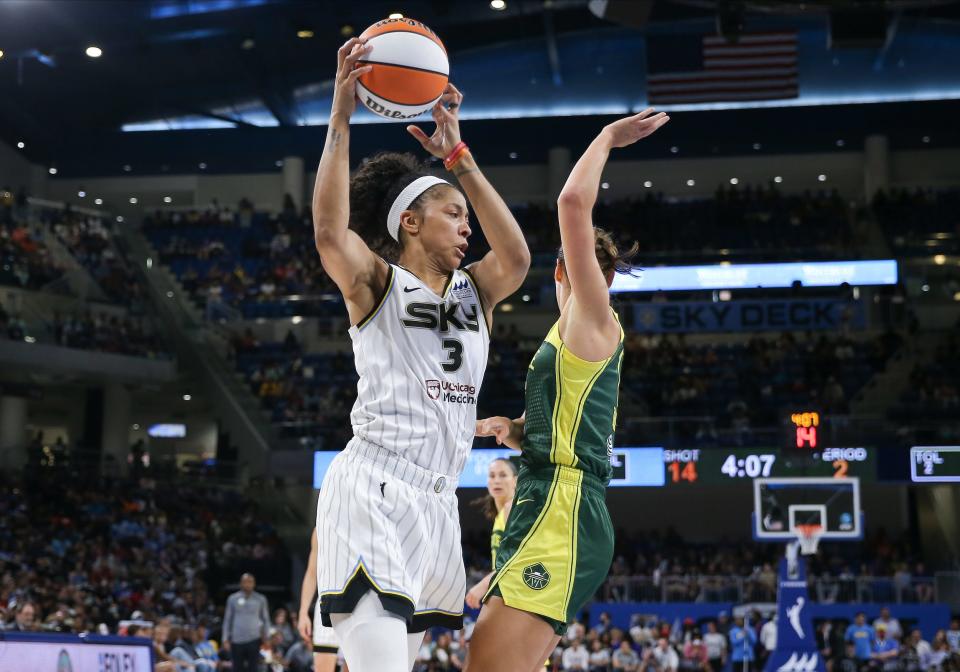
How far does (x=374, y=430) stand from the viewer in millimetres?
3697

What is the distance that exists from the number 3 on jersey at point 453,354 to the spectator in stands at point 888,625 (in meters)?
16.7

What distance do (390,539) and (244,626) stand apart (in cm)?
1133

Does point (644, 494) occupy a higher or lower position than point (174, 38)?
lower

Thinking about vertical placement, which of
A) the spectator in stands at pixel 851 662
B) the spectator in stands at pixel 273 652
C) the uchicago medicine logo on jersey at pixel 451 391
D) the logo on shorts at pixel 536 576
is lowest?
the spectator in stands at pixel 851 662

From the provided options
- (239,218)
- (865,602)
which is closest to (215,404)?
(239,218)

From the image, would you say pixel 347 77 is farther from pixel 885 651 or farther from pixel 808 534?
pixel 885 651

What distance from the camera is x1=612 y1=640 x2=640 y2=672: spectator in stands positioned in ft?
58.9

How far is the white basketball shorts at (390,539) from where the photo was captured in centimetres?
350

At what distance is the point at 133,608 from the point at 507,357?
34.3ft

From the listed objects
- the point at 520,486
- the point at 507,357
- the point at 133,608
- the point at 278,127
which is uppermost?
the point at 278,127

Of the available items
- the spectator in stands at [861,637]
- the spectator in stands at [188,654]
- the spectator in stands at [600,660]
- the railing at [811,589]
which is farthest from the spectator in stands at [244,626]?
the spectator in stands at [861,637]

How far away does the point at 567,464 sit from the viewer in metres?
4.23

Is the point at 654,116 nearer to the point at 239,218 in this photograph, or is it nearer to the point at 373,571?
the point at 373,571

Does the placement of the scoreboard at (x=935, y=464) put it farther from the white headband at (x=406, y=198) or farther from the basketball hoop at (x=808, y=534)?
the white headband at (x=406, y=198)
